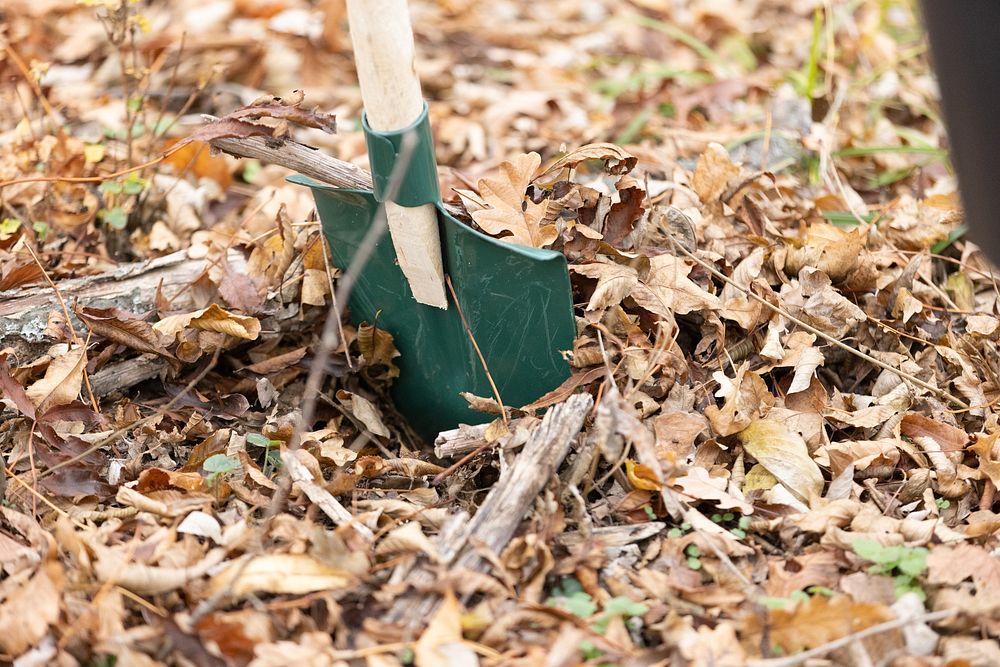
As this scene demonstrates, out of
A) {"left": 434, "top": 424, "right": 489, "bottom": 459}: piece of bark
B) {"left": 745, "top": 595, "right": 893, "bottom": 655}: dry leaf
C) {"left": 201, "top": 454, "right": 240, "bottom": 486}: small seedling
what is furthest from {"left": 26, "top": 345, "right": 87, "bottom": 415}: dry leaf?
{"left": 745, "top": 595, "right": 893, "bottom": 655}: dry leaf

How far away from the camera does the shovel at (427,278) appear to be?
1.51 meters

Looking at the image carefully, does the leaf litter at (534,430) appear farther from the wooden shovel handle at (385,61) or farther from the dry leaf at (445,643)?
the wooden shovel handle at (385,61)

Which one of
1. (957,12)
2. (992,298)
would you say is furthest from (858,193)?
(957,12)

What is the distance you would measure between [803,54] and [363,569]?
9.55ft

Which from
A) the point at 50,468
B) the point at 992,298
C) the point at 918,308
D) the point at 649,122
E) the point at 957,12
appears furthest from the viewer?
the point at 649,122

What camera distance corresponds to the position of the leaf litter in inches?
51.1

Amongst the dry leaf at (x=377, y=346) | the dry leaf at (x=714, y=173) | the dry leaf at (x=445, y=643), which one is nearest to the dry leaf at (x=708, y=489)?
the dry leaf at (x=445, y=643)

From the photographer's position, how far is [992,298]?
6.82 feet

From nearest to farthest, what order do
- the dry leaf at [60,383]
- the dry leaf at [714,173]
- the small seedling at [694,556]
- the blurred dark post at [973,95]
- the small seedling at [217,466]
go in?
the blurred dark post at [973,95], the small seedling at [694,556], the small seedling at [217,466], the dry leaf at [60,383], the dry leaf at [714,173]

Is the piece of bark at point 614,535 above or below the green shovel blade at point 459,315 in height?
below

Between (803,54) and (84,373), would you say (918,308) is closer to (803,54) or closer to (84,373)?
(84,373)

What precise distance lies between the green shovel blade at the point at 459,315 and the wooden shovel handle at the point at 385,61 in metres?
0.19

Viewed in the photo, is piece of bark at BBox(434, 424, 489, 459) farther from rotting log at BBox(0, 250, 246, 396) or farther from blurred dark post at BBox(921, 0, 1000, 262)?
blurred dark post at BBox(921, 0, 1000, 262)

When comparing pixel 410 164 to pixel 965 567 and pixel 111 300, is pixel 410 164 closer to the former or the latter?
pixel 111 300
